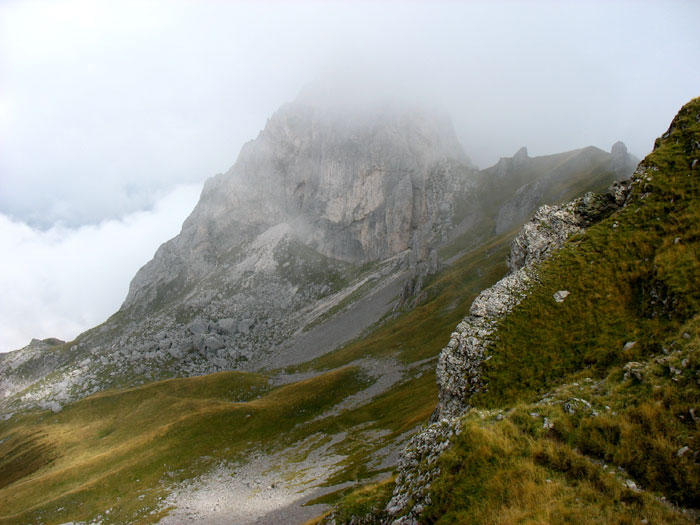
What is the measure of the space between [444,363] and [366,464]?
3326cm

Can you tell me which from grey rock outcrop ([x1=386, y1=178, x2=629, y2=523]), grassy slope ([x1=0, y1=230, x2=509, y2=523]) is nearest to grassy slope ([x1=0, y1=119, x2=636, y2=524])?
grassy slope ([x1=0, y1=230, x2=509, y2=523])

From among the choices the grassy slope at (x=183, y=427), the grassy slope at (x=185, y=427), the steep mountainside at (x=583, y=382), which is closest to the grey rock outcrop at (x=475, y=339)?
the steep mountainside at (x=583, y=382)

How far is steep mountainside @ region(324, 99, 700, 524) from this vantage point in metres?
11.0

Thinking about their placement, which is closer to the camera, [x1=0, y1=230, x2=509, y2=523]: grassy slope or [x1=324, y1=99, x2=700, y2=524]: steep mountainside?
[x1=324, y1=99, x2=700, y2=524]: steep mountainside

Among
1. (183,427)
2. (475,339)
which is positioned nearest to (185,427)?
(183,427)

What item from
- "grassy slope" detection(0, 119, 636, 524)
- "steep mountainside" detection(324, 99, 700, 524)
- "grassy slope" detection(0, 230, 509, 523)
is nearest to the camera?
"steep mountainside" detection(324, 99, 700, 524)

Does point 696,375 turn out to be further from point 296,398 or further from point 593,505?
point 296,398

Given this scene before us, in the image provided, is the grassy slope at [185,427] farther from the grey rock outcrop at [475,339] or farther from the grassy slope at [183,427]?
the grey rock outcrop at [475,339]

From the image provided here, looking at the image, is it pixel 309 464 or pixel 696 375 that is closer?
pixel 696 375

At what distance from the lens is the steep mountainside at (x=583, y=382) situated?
11.0 meters

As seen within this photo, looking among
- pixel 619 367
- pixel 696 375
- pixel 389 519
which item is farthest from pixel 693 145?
pixel 389 519

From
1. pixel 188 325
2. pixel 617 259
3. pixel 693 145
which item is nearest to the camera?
pixel 617 259

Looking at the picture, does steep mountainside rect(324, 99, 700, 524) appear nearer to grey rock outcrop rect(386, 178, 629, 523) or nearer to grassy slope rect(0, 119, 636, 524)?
grey rock outcrop rect(386, 178, 629, 523)

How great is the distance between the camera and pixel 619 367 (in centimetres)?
1608
